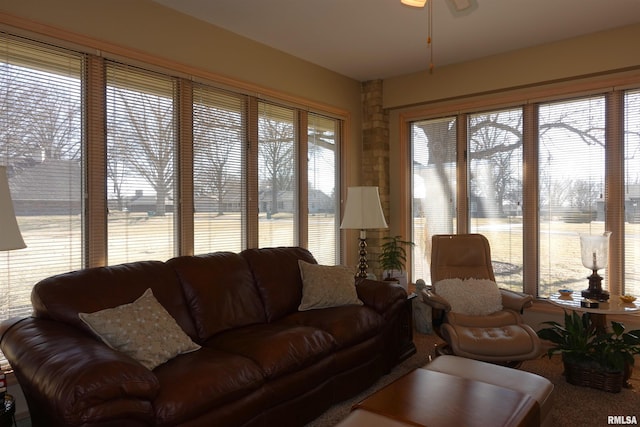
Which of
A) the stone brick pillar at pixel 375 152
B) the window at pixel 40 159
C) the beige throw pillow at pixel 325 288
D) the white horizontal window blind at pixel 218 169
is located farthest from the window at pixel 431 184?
the window at pixel 40 159

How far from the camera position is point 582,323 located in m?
3.25

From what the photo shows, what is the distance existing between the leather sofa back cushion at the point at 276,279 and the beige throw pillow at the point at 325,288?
2.6 inches

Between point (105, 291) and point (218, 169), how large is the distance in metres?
1.54

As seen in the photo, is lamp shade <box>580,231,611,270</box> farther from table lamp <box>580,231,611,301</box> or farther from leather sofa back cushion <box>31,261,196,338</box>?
leather sofa back cushion <box>31,261,196,338</box>

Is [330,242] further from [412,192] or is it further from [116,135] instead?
[116,135]

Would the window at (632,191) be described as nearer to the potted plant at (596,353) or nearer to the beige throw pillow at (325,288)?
the potted plant at (596,353)

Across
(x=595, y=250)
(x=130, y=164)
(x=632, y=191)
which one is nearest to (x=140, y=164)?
(x=130, y=164)

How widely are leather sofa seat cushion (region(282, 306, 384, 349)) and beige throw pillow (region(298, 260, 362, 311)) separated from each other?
0.26ft

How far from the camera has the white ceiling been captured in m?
3.24

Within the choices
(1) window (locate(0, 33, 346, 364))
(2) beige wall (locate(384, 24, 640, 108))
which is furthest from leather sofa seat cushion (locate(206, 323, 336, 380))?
(2) beige wall (locate(384, 24, 640, 108))

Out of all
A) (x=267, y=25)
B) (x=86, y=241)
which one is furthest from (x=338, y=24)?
(x=86, y=241)

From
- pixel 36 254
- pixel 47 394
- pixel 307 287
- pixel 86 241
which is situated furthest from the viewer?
pixel 307 287

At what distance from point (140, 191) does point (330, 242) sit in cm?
231

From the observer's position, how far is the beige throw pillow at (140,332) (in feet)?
7.03
